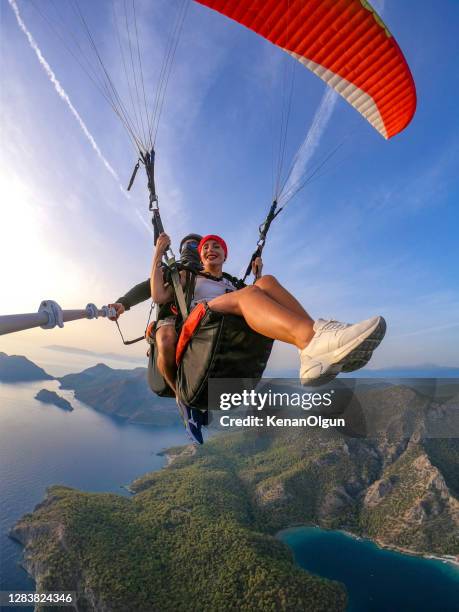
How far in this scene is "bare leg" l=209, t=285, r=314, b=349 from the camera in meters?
2.29

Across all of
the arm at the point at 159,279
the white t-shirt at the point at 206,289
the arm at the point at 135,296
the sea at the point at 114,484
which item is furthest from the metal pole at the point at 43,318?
the sea at the point at 114,484

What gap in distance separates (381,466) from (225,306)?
314ft

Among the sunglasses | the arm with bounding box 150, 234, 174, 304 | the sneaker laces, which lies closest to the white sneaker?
the sneaker laces

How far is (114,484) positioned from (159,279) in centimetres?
9989

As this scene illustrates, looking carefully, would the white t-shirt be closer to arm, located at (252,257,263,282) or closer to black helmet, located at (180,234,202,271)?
black helmet, located at (180,234,202,271)

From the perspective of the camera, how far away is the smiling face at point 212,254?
397cm

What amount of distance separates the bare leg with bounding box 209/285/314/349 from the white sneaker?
8 centimetres

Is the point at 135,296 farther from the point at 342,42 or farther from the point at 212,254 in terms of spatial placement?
the point at 342,42

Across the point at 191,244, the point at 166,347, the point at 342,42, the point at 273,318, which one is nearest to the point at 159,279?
the point at 166,347

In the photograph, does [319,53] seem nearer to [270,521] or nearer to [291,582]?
[291,582]

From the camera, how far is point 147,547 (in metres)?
55.8

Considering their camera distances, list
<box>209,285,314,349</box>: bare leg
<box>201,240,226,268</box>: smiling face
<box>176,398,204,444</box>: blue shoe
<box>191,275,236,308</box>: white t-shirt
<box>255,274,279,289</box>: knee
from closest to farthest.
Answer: <box>209,285,314,349</box>: bare leg < <box>255,274,279,289</box>: knee < <box>191,275,236,308</box>: white t-shirt < <box>176,398,204,444</box>: blue shoe < <box>201,240,226,268</box>: smiling face

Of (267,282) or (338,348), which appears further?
(267,282)

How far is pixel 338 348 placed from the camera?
6.80 feet
